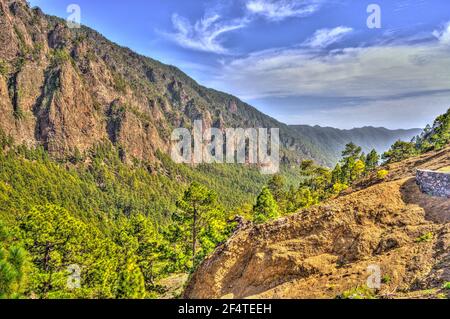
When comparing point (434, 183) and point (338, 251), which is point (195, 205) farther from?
point (434, 183)

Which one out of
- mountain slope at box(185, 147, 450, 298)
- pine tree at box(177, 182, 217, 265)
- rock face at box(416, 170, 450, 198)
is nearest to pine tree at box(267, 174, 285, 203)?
pine tree at box(177, 182, 217, 265)

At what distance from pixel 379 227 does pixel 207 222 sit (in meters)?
21.5

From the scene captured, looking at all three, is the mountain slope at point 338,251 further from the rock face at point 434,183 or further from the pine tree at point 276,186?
the pine tree at point 276,186

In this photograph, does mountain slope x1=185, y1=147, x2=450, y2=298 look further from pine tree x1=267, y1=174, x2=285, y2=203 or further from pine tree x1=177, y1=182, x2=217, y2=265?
pine tree x1=267, y1=174, x2=285, y2=203

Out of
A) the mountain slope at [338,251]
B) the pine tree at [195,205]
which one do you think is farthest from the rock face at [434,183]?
the pine tree at [195,205]

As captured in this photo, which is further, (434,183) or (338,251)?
(434,183)

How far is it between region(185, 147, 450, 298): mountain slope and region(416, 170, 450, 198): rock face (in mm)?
436

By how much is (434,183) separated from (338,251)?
26.3ft

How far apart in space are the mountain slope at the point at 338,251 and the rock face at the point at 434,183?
17.1 inches

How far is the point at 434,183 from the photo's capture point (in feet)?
70.6

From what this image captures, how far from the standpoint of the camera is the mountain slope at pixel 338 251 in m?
16.9

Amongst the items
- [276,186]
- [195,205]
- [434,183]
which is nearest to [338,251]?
[434,183]
